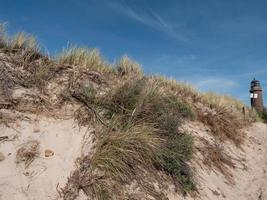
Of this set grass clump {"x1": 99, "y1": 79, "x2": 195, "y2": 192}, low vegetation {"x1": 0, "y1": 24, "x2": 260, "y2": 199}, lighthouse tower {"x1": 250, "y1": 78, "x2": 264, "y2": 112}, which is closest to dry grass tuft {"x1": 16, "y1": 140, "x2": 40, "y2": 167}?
low vegetation {"x1": 0, "y1": 24, "x2": 260, "y2": 199}

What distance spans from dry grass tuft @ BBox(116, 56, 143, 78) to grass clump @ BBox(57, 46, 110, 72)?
0.80 metres

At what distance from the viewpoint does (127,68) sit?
370 inches

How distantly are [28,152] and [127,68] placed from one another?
198 inches

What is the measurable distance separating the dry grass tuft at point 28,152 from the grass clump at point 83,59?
254 centimetres

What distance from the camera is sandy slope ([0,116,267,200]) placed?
4434 mm

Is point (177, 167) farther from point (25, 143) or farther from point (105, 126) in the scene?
point (25, 143)

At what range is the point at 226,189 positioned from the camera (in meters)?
6.84

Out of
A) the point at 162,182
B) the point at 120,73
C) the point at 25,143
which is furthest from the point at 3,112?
the point at 120,73

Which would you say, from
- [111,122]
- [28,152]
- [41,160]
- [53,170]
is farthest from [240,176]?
[28,152]

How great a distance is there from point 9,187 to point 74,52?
162 inches

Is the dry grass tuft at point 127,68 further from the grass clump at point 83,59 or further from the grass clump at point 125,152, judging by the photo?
the grass clump at point 125,152

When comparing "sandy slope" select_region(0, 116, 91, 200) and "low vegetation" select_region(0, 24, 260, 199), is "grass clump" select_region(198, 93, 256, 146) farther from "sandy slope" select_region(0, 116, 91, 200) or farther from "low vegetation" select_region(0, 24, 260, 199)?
"sandy slope" select_region(0, 116, 91, 200)

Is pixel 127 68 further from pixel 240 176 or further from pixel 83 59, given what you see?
pixel 240 176

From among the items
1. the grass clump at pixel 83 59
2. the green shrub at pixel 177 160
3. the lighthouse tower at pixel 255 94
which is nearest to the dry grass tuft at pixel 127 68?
the grass clump at pixel 83 59
